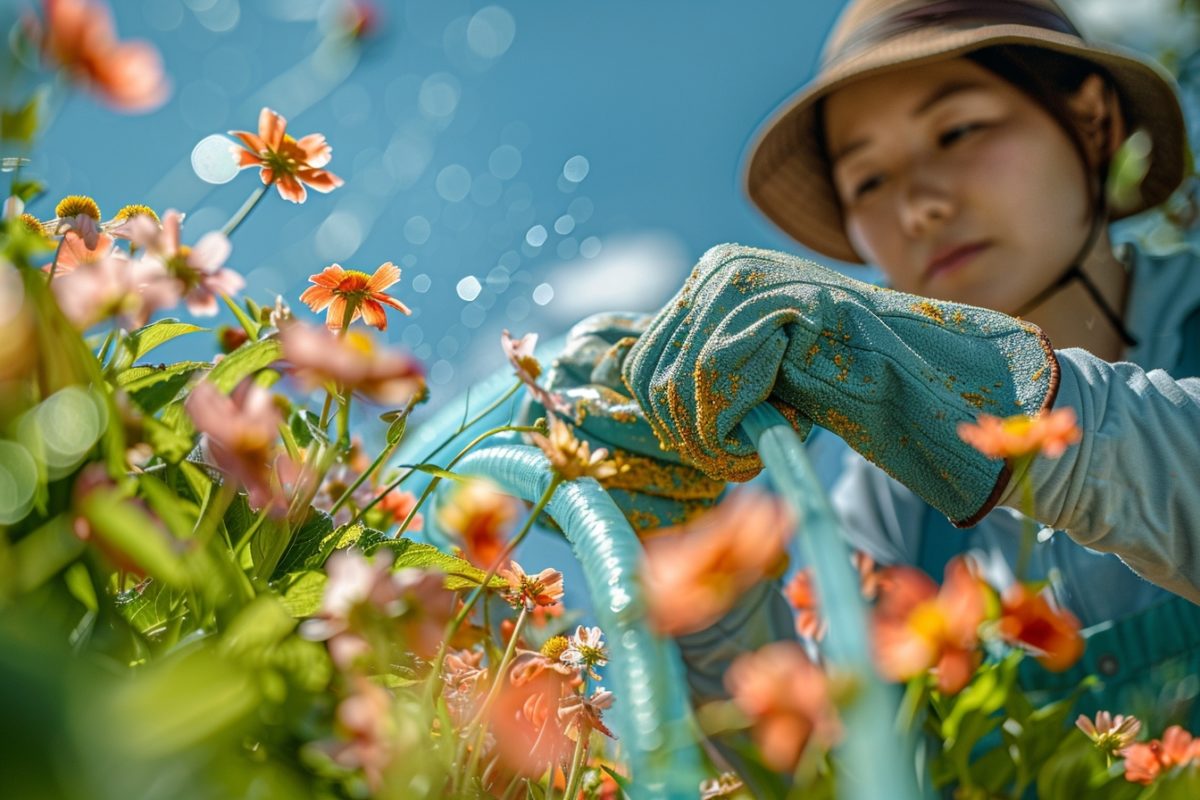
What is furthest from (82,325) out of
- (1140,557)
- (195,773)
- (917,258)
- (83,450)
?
(917,258)

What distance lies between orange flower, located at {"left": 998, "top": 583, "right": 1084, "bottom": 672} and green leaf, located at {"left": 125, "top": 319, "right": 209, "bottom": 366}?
322 mm

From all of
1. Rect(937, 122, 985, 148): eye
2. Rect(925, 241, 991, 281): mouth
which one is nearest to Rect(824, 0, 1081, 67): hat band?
Rect(937, 122, 985, 148): eye

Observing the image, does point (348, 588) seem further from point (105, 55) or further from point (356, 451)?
point (356, 451)

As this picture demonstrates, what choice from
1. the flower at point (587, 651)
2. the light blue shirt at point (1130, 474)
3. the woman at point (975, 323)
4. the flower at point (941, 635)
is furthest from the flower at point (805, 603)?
the flower at point (941, 635)

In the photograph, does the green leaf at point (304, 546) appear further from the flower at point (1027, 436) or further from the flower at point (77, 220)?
the flower at point (1027, 436)

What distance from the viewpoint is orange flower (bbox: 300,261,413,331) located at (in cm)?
37

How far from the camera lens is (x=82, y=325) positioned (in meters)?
0.25

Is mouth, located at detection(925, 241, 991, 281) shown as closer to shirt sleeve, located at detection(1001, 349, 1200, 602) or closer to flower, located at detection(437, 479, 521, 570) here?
shirt sleeve, located at detection(1001, 349, 1200, 602)

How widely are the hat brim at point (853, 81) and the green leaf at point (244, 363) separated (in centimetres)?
101

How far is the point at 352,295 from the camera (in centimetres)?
38

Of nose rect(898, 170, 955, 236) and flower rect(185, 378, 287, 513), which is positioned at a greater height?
flower rect(185, 378, 287, 513)

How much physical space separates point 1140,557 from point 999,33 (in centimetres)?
74

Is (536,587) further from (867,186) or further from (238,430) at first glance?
(867,186)

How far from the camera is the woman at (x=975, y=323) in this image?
0.49 meters
